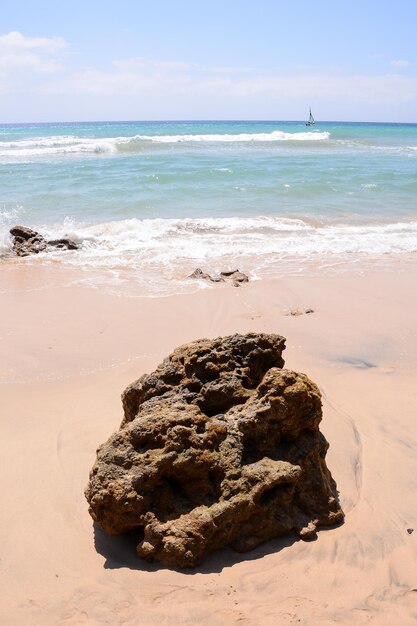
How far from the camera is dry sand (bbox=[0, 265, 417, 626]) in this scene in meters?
3.04

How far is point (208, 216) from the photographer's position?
14031 mm

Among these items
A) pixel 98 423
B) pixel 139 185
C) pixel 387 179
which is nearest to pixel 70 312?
pixel 98 423

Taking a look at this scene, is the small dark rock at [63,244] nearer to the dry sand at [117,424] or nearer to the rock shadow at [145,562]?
the dry sand at [117,424]

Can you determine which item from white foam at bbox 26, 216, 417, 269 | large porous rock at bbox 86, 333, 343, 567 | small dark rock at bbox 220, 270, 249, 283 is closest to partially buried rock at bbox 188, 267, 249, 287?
small dark rock at bbox 220, 270, 249, 283

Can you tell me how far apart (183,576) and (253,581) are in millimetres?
401

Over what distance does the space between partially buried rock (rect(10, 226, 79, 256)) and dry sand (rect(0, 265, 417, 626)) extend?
2.42m

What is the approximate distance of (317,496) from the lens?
3.69 m

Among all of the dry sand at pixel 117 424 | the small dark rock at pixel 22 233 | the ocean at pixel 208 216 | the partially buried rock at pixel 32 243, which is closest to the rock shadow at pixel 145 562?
the dry sand at pixel 117 424

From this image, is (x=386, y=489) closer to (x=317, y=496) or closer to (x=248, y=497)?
(x=317, y=496)

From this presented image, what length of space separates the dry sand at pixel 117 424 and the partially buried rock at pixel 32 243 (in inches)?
95.4

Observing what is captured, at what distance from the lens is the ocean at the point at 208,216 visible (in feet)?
33.0

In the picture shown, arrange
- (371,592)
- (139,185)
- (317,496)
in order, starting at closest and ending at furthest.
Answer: (371,592) < (317,496) < (139,185)

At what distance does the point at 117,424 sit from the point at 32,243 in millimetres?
6982

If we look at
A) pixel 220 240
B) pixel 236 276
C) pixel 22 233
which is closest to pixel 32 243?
pixel 22 233
